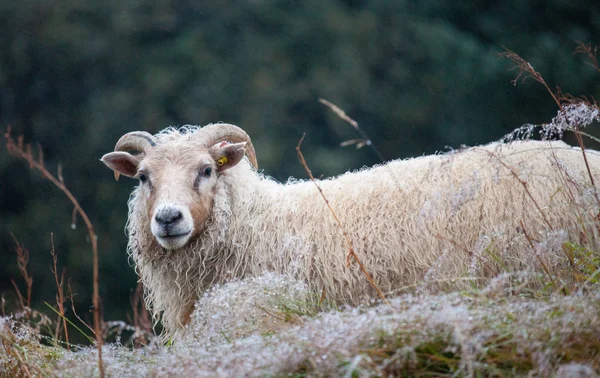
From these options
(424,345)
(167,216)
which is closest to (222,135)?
(167,216)

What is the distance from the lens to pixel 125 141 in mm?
4922

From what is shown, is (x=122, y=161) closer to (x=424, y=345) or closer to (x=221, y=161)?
(x=221, y=161)

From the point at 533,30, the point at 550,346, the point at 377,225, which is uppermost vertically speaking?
the point at 533,30

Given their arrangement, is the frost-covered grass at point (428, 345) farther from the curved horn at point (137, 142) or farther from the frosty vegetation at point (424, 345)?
the curved horn at point (137, 142)

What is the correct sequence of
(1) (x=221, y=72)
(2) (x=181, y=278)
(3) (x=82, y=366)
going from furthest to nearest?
1. (1) (x=221, y=72)
2. (2) (x=181, y=278)
3. (3) (x=82, y=366)

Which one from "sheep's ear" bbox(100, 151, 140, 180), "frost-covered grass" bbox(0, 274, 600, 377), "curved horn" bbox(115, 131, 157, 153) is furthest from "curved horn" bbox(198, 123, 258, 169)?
"frost-covered grass" bbox(0, 274, 600, 377)

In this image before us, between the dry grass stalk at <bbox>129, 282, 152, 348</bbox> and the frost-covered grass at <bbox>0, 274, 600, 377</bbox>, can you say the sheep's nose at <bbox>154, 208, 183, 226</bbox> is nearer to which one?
the dry grass stalk at <bbox>129, 282, 152, 348</bbox>

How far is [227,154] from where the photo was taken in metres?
4.75

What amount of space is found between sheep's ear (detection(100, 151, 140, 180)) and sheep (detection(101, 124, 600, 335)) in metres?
0.01

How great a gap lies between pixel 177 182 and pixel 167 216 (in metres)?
0.30

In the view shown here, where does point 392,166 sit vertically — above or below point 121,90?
below

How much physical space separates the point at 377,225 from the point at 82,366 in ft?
6.93

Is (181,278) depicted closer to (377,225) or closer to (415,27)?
(377,225)

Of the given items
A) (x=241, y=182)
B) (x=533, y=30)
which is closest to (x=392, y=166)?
(x=241, y=182)
